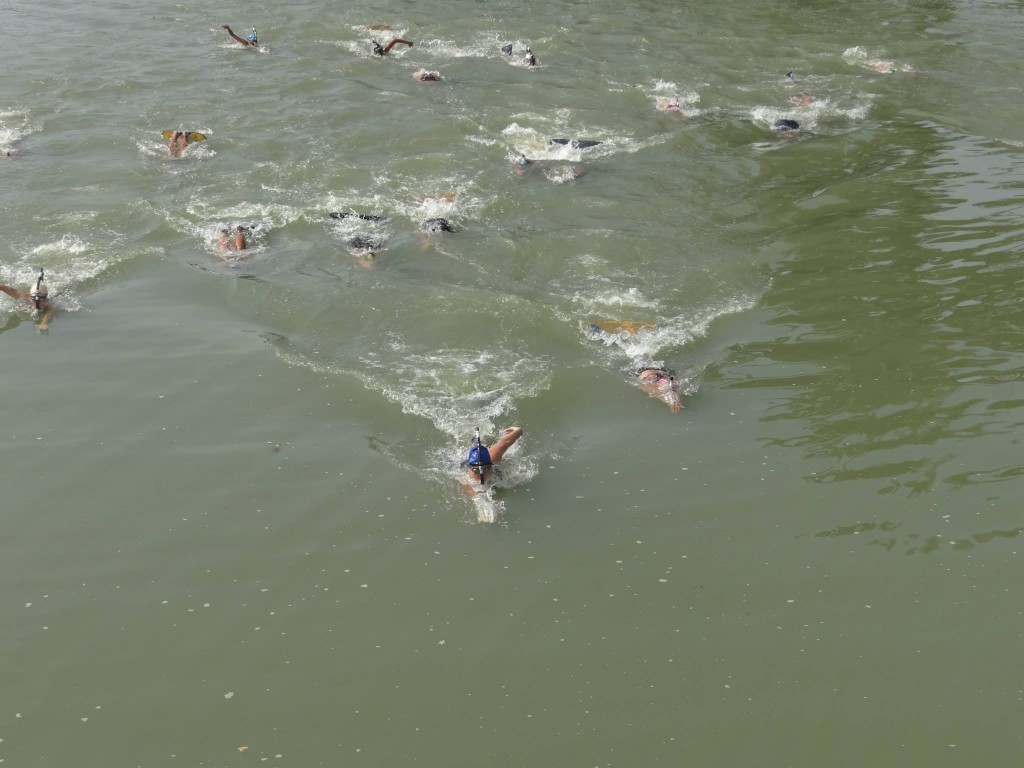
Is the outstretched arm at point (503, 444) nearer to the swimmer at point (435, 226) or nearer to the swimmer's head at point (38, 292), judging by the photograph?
the swimmer at point (435, 226)

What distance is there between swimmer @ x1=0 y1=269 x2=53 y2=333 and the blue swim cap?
293 inches

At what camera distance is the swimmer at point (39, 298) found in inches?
532

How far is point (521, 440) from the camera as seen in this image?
37.9ft

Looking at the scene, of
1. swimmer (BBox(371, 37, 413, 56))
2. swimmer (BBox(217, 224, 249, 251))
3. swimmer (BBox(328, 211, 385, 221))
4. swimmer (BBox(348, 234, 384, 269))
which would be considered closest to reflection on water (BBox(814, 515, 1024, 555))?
swimmer (BBox(348, 234, 384, 269))

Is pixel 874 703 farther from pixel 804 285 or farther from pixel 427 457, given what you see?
pixel 804 285

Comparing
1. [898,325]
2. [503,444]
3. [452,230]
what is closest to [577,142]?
[452,230]

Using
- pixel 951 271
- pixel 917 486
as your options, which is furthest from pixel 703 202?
pixel 917 486

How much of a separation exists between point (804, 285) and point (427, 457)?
707 cm

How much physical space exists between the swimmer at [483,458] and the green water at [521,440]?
1.03ft

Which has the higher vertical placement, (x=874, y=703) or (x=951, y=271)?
(x=951, y=271)

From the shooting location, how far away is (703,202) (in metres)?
17.4

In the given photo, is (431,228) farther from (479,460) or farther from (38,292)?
(479,460)

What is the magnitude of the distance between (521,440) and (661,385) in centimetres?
207

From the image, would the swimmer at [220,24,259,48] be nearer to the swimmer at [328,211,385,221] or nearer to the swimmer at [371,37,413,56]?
the swimmer at [371,37,413,56]
